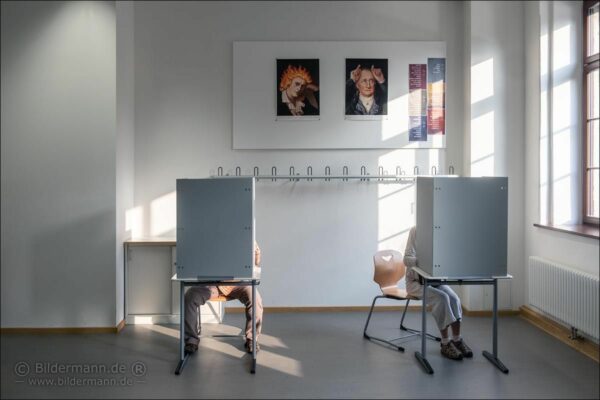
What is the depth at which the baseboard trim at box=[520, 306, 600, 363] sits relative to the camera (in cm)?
404

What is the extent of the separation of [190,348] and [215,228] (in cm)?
113

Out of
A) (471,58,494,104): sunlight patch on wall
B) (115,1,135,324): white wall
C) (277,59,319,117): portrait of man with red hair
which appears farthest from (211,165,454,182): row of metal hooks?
(115,1,135,324): white wall

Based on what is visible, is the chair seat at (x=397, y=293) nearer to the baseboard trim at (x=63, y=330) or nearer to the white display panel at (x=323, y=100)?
the white display panel at (x=323, y=100)

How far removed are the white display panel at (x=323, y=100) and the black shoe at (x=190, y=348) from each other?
216 centimetres

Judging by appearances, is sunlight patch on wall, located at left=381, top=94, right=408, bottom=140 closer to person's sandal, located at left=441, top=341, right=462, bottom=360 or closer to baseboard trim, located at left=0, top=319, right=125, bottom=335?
person's sandal, located at left=441, top=341, right=462, bottom=360

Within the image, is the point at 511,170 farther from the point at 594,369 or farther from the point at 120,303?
the point at 120,303

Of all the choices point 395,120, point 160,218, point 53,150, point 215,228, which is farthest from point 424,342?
point 53,150

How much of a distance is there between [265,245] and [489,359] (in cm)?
250

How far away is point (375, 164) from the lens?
5.51m

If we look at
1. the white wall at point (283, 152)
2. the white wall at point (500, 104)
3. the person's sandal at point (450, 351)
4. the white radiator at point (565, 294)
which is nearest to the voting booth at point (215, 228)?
the person's sandal at point (450, 351)

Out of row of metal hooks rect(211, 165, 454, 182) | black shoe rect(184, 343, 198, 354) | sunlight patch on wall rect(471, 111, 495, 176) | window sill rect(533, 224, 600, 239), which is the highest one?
sunlight patch on wall rect(471, 111, 495, 176)

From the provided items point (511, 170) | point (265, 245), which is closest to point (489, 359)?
point (511, 170)

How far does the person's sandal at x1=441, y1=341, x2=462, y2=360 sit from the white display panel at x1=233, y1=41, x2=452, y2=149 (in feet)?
7.30

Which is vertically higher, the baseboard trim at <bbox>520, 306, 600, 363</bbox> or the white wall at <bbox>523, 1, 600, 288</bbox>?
the white wall at <bbox>523, 1, 600, 288</bbox>
